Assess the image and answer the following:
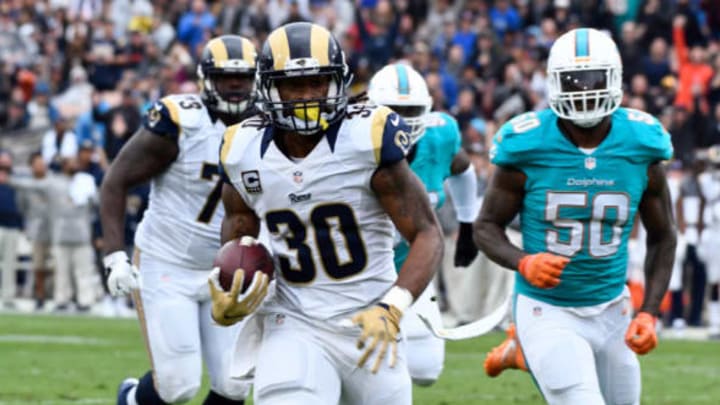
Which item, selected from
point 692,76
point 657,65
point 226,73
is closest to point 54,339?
point 226,73

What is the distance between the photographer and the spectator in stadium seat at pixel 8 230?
17.0 metres

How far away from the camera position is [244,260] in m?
4.70

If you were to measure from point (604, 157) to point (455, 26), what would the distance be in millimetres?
13857

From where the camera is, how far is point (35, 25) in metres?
21.5

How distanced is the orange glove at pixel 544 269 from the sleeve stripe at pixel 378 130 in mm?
942

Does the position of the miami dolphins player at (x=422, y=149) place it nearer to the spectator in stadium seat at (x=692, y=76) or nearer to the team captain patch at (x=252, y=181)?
the team captain patch at (x=252, y=181)

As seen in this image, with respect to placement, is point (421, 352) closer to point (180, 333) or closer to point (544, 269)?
point (180, 333)

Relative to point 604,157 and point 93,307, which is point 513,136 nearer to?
point 604,157

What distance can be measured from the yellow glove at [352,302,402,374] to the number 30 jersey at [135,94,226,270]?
245 centimetres

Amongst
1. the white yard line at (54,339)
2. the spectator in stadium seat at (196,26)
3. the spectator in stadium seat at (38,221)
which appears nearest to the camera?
the white yard line at (54,339)

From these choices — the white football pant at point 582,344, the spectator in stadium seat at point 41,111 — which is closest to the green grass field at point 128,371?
the white football pant at point 582,344

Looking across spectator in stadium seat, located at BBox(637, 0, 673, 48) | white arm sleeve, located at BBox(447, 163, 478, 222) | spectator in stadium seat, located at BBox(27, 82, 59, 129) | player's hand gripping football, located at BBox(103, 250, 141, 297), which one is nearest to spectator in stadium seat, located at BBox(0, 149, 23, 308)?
spectator in stadium seat, located at BBox(27, 82, 59, 129)

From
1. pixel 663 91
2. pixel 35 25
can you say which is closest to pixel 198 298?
pixel 663 91

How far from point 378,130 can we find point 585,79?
112cm
